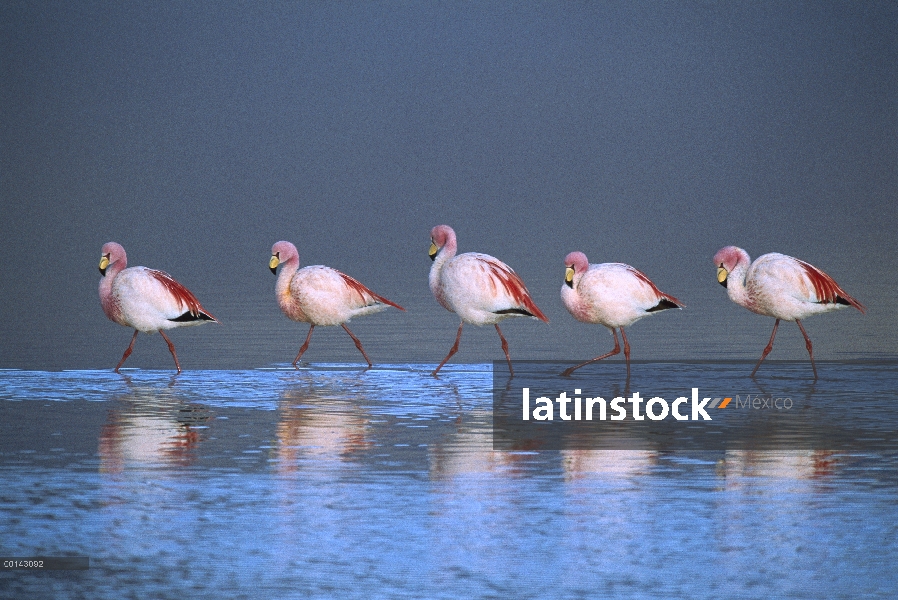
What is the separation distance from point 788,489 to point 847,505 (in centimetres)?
34

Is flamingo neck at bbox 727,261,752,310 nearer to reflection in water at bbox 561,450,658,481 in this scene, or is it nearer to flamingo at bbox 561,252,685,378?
flamingo at bbox 561,252,685,378

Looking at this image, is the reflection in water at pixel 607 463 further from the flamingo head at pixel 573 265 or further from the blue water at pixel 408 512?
Answer: the flamingo head at pixel 573 265

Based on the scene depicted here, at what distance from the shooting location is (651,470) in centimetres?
573

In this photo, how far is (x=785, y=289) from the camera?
9430 mm

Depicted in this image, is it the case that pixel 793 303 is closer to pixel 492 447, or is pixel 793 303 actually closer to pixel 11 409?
pixel 492 447

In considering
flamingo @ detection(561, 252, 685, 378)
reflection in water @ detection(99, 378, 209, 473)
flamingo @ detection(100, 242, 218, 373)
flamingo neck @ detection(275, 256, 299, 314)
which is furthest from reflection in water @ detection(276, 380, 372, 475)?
flamingo @ detection(561, 252, 685, 378)

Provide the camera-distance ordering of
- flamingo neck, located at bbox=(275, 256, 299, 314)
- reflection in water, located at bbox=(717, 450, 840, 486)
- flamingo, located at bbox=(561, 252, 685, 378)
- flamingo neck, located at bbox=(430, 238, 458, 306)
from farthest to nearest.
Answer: flamingo neck, located at bbox=(275, 256, 299, 314), flamingo neck, located at bbox=(430, 238, 458, 306), flamingo, located at bbox=(561, 252, 685, 378), reflection in water, located at bbox=(717, 450, 840, 486)

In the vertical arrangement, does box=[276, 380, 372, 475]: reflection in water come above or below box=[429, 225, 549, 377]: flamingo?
below

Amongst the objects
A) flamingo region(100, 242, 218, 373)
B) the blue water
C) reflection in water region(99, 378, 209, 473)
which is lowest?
the blue water

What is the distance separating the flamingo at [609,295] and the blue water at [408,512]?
2.24 metres

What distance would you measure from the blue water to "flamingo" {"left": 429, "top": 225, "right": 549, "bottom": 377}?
6.75 feet

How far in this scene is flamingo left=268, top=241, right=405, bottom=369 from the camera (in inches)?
399

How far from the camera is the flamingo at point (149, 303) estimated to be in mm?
9680

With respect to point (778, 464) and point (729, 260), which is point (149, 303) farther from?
point (778, 464)
